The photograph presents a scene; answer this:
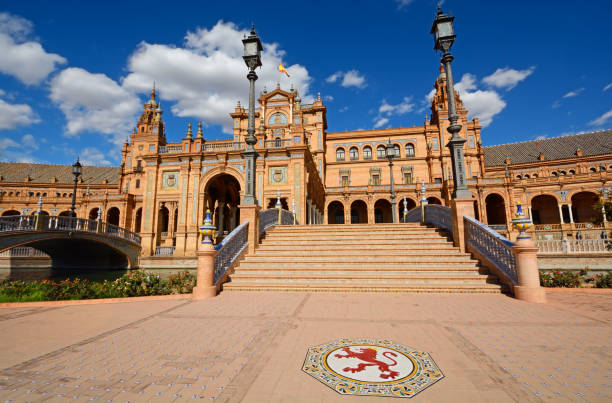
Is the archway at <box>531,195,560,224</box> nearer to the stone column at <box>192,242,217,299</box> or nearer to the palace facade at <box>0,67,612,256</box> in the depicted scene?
the palace facade at <box>0,67,612,256</box>

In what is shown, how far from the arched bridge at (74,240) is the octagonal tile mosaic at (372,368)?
2059cm

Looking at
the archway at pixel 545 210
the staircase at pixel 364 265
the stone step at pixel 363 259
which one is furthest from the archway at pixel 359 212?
the stone step at pixel 363 259

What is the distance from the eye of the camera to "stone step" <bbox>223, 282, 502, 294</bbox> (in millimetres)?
6941

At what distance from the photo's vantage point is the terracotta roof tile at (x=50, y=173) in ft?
175

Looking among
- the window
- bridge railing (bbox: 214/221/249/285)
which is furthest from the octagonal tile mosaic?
the window

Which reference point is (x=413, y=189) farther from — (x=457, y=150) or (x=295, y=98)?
(x=457, y=150)

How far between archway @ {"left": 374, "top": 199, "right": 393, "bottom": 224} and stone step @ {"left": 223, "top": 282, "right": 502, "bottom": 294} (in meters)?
31.4

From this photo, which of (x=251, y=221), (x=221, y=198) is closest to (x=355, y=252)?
(x=251, y=221)

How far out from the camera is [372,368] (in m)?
2.94

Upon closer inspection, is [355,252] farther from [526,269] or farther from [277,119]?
[277,119]

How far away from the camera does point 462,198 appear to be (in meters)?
9.24

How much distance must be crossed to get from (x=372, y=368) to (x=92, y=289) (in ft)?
27.9

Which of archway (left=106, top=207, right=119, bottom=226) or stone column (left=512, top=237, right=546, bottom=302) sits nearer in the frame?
stone column (left=512, top=237, right=546, bottom=302)

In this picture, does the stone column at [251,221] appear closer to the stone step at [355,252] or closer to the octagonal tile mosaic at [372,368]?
the stone step at [355,252]
